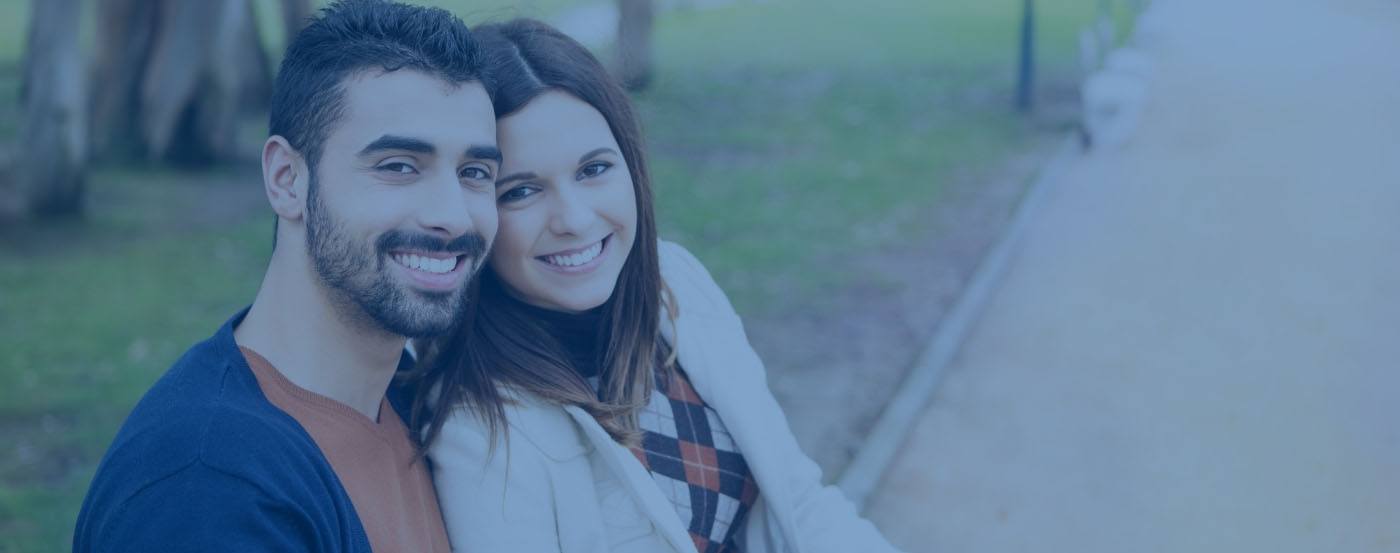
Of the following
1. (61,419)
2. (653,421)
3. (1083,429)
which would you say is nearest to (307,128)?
(653,421)

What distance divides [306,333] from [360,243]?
0.60ft

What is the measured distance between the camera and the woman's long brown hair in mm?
2533

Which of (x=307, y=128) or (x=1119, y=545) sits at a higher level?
(x=307, y=128)

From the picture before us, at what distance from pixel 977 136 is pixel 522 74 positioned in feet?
35.8

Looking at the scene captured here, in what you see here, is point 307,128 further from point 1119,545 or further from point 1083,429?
point 1083,429

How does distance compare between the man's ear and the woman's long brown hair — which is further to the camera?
the woman's long brown hair

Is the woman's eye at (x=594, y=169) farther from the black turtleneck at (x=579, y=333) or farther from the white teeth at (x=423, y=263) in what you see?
the white teeth at (x=423, y=263)

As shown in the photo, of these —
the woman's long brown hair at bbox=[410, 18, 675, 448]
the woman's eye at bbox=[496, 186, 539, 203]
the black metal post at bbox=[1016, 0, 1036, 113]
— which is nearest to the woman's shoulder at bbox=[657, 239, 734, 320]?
the woman's long brown hair at bbox=[410, 18, 675, 448]

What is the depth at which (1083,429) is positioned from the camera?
538 centimetres

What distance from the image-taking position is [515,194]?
2.58 m

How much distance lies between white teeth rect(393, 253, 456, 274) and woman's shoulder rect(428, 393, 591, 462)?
36cm

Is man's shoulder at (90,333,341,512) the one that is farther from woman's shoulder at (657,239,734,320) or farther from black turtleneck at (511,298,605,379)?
woman's shoulder at (657,239,734,320)

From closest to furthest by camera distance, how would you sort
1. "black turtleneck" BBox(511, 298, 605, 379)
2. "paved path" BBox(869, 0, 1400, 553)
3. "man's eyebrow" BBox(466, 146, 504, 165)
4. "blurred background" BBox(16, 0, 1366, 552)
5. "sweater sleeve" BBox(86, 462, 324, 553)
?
"sweater sleeve" BBox(86, 462, 324, 553)
"man's eyebrow" BBox(466, 146, 504, 165)
"black turtleneck" BBox(511, 298, 605, 379)
"paved path" BBox(869, 0, 1400, 553)
"blurred background" BBox(16, 0, 1366, 552)

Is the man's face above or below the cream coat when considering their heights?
above
